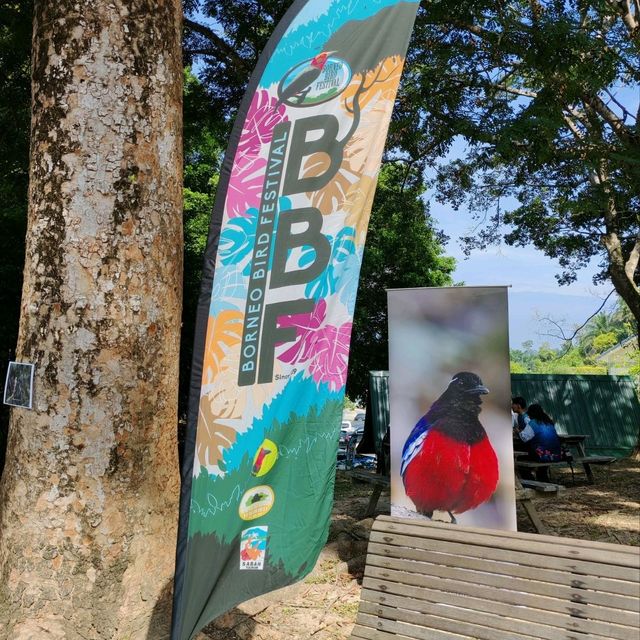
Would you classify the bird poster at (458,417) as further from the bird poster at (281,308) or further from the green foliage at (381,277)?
A: the green foliage at (381,277)

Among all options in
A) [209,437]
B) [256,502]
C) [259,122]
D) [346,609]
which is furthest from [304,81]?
[346,609]

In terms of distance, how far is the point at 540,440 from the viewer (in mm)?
10383

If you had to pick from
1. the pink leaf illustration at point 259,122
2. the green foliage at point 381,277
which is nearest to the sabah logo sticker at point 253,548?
the pink leaf illustration at point 259,122

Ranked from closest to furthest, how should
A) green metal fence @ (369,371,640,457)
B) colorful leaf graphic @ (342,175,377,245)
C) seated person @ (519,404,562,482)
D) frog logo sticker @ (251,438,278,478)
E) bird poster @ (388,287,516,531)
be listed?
frog logo sticker @ (251,438,278,478)
colorful leaf graphic @ (342,175,377,245)
bird poster @ (388,287,516,531)
seated person @ (519,404,562,482)
green metal fence @ (369,371,640,457)

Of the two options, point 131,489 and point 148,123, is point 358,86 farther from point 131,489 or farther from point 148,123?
point 131,489

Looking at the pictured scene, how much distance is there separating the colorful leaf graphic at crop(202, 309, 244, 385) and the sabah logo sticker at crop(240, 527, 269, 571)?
705 mm

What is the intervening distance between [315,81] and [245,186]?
2.21ft

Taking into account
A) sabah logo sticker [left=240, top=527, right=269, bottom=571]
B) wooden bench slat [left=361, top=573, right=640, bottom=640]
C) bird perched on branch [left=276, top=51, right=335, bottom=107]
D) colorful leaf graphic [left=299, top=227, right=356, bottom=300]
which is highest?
bird perched on branch [left=276, top=51, right=335, bottom=107]

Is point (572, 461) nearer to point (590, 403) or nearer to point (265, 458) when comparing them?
point (265, 458)

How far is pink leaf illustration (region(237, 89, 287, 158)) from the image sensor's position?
349 centimetres

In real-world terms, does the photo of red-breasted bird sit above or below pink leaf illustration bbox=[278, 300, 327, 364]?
below

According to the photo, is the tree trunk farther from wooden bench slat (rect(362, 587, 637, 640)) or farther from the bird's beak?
the bird's beak

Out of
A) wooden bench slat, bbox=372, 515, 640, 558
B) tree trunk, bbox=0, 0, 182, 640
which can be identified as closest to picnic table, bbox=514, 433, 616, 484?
wooden bench slat, bbox=372, 515, 640, 558

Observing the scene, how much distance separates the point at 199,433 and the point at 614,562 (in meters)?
1.78
